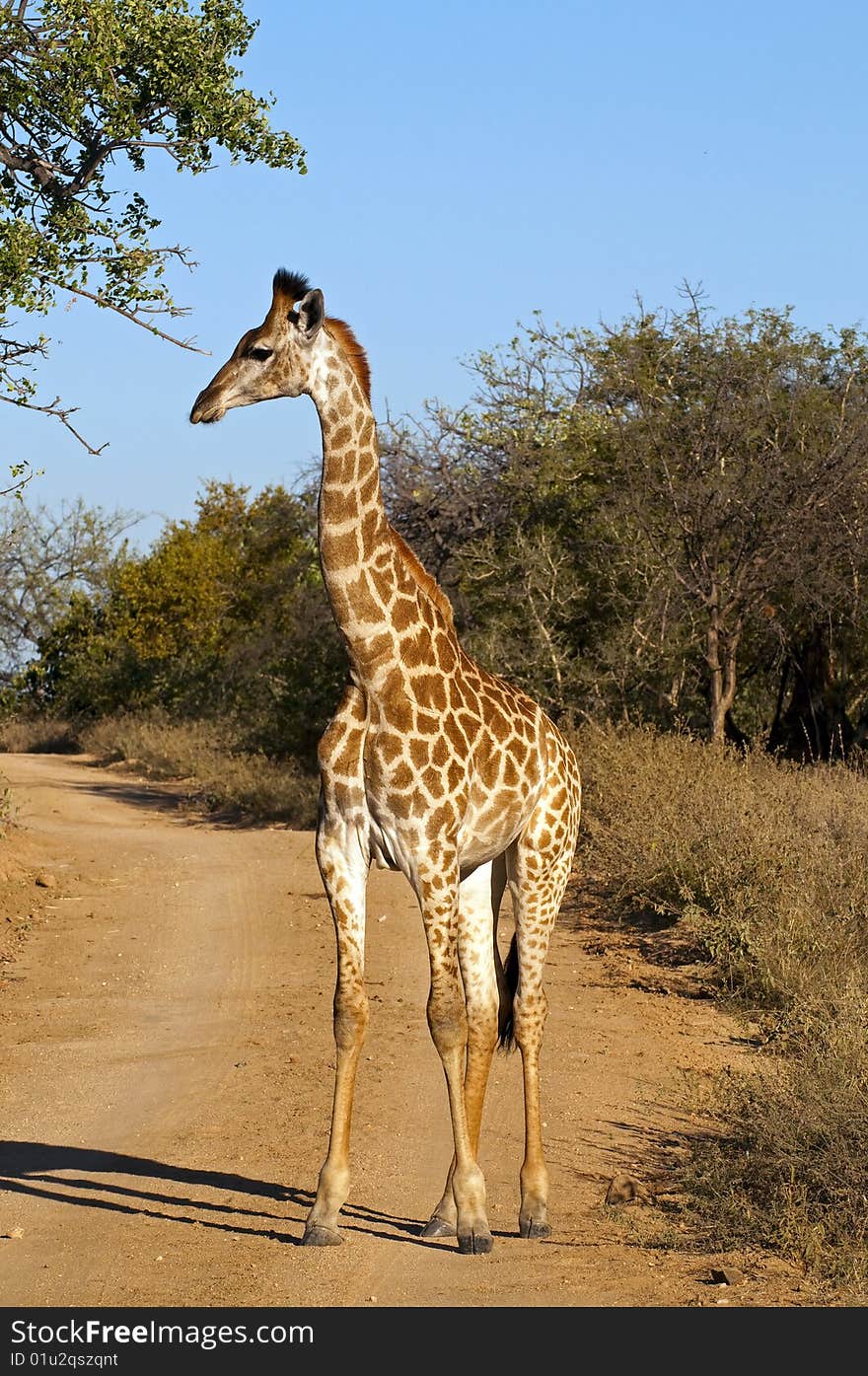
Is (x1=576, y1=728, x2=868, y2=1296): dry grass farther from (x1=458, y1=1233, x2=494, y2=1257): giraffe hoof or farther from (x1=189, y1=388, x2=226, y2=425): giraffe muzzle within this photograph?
(x1=189, y1=388, x2=226, y2=425): giraffe muzzle

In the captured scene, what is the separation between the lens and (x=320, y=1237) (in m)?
5.61

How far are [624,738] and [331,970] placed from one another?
17.3 ft

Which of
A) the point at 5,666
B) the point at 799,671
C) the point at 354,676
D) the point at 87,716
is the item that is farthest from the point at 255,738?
the point at 5,666

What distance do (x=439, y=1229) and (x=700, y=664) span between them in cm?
1321

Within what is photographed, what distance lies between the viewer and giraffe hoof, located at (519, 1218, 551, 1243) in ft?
19.3

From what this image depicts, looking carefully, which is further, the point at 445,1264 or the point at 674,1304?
the point at 445,1264

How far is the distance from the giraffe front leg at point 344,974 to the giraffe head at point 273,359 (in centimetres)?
166

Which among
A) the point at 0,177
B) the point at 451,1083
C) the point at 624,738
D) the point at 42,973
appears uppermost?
the point at 0,177

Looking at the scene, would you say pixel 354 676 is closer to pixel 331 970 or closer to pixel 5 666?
pixel 331 970

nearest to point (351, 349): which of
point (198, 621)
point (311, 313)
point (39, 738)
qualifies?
point (311, 313)

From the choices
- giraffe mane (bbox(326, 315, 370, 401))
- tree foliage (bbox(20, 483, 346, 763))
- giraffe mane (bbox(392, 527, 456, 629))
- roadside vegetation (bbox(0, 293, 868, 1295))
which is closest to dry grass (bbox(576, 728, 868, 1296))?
roadside vegetation (bbox(0, 293, 868, 1295))

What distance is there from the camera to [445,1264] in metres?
5.49

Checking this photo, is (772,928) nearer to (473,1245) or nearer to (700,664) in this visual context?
(473,1245)

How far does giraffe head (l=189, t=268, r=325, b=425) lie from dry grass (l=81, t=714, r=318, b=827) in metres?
12.7
